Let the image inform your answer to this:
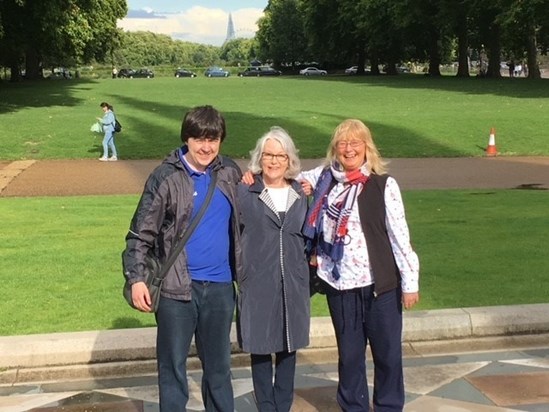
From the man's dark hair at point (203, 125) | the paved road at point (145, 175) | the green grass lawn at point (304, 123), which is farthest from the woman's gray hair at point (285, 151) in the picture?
the green grass lawn at point (304, 123)

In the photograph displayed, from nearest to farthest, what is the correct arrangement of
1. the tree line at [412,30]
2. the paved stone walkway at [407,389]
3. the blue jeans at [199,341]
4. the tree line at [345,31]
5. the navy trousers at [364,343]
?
1. the blue jeans at [199,341]
2. the navy trousers at [364,343]
3. the paved stone walkway at [407,389]
4. the tree line at [345,31]
5. the tree line at [412,30]

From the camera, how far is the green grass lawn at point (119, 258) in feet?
19.6

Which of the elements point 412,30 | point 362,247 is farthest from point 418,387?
point 412,30

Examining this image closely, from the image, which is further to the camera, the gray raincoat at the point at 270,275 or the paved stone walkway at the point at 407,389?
the paved stone walkway at the point at 407,389

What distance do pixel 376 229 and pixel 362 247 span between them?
0.39ft

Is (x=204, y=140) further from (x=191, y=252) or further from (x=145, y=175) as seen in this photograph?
(x=145, y=175)

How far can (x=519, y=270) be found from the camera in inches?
281

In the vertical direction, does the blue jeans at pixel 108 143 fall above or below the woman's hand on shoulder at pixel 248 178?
below

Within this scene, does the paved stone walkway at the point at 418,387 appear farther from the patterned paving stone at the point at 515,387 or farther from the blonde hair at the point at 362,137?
the blonde hair at the point at 362,137

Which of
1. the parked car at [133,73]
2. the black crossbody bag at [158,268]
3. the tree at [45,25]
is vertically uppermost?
the tree at [45,25]

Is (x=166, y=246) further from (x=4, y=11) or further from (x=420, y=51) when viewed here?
(x=420, y=51)

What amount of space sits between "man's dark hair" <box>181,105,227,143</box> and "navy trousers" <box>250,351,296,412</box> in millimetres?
1260

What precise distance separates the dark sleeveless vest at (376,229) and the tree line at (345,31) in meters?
24.8

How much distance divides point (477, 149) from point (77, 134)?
12.4 m
